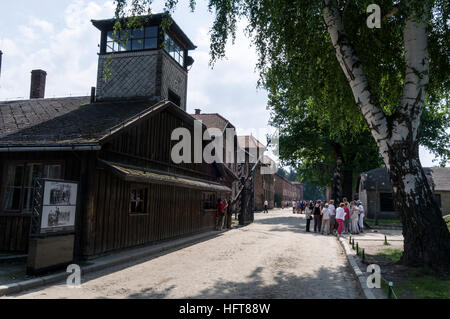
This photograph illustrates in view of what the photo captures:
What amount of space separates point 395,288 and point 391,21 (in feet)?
26.2

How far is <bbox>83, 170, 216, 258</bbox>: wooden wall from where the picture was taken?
947 centimetres

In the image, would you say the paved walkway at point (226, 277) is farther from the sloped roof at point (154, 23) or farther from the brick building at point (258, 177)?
the brick building at point (258, 177)

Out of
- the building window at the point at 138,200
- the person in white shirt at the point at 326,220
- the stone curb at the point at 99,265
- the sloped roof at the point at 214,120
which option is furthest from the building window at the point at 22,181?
the sloped roof at the point at 214,120

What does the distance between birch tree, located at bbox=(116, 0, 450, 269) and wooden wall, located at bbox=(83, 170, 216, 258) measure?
5124mm

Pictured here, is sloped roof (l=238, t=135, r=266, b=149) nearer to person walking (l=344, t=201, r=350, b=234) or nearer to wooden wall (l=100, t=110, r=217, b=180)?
person walking (l=344, t=201, r=350, b=234)

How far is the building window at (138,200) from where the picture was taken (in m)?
11.4

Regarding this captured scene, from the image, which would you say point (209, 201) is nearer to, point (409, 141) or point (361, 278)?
point (361, 278)

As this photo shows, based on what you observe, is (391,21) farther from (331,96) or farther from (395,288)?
(395,288)

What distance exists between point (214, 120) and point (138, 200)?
26.3 metres

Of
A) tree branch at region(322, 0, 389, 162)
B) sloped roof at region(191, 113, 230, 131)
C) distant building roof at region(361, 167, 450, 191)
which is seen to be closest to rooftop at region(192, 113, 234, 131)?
sloped roof at region(191, 113, 230, 131)

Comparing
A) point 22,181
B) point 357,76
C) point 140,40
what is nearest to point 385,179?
point 140,40

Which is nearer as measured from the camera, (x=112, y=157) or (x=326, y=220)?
(x=112, y=157)

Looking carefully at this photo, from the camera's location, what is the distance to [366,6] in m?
8.91

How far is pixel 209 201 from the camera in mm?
18969
